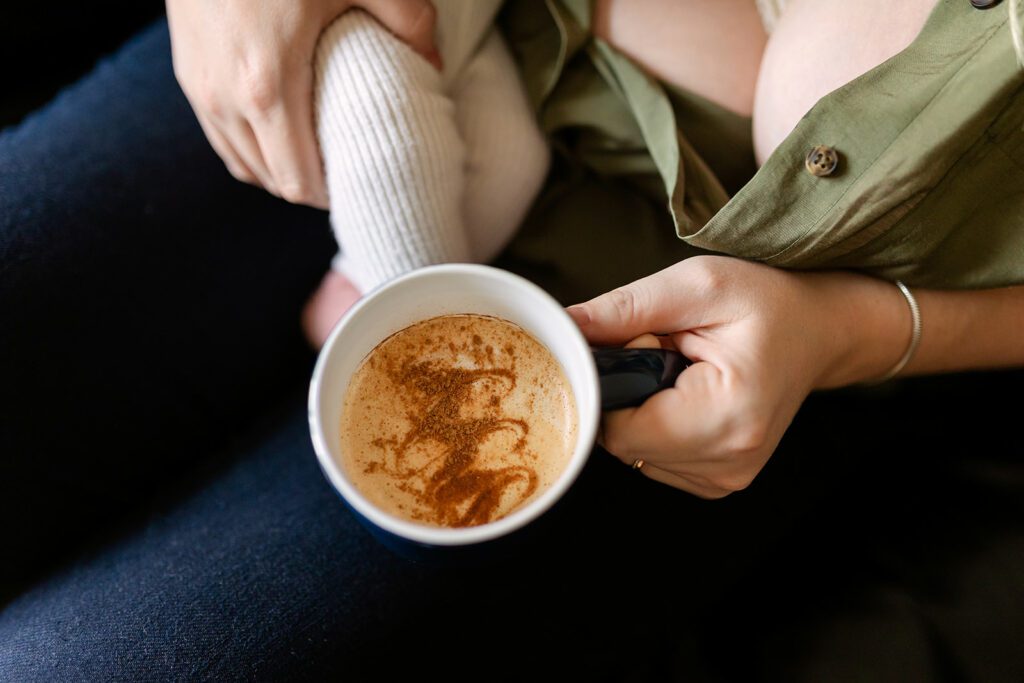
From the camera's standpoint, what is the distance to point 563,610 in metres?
0.76

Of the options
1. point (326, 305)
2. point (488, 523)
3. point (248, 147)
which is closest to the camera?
point (488, 523)

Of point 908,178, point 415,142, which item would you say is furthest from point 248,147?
point 908,178

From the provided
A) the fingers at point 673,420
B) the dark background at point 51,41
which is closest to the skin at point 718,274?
the fingers at point 673,420

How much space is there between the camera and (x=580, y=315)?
0.60 metres

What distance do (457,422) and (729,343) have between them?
0.82 ft

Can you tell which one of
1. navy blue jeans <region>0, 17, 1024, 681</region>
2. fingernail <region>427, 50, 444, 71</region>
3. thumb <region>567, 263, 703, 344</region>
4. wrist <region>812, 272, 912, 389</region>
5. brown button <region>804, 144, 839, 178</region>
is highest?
brown button <region>804, 144, 839, 178</region>

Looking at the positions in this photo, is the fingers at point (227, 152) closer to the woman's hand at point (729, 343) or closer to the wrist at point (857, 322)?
the woman's hand at point (729, 343)

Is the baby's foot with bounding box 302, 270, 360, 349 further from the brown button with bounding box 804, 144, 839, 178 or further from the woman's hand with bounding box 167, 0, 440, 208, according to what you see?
the brown button with bounding box 804, 144, 839, 178

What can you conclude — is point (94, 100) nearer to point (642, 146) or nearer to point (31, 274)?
point (31, 274)

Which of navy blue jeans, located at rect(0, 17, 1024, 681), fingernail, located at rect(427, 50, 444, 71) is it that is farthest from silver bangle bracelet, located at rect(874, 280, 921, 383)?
fingernail, located at rect(427, 50, 444, 71)

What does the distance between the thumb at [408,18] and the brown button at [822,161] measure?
41 centimetres

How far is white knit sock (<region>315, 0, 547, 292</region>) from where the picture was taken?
716 millimetres

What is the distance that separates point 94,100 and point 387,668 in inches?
28.7

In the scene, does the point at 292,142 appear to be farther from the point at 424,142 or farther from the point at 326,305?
the point at 326,305
